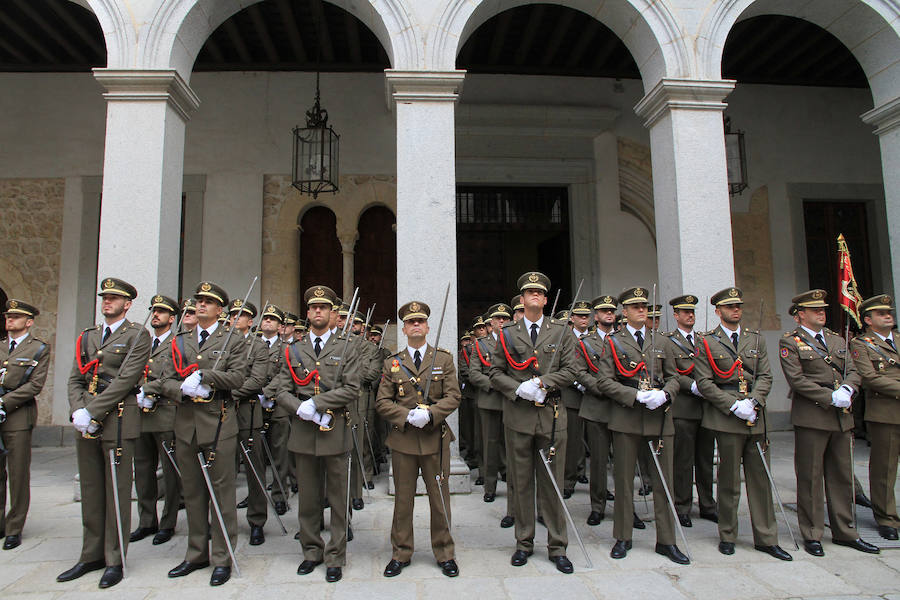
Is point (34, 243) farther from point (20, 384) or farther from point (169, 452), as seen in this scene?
point (169, 452)

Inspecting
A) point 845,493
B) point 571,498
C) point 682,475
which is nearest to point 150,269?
point 571,498

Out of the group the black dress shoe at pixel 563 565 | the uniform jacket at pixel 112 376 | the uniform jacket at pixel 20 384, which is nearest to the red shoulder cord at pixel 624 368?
the black dress shoe at pixel 563 565

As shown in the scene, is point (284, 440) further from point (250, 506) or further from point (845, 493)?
point (845, 493)

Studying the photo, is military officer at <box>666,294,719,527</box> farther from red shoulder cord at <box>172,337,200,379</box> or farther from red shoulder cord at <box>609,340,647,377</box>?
red shoulder cord at <box>172,337,200,379</box>

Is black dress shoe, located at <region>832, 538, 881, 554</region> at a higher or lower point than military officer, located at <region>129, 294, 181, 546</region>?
lower

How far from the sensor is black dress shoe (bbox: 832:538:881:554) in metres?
4.31

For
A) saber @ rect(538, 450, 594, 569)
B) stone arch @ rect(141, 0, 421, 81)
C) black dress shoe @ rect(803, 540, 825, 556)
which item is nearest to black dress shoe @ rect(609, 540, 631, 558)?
saber @ rect(538, 450, 594, 569)

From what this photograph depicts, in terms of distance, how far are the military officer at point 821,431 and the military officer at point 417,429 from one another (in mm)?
2665

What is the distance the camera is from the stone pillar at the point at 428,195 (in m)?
5.95

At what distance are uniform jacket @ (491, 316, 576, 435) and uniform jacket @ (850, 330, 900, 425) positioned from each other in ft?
8.05

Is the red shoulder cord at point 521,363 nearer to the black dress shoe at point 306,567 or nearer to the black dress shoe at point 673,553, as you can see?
the black dress shoe at point 673,553

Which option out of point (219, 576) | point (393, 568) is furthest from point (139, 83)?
point (393, 568)

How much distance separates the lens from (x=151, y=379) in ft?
15.6

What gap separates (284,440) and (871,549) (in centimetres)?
498
